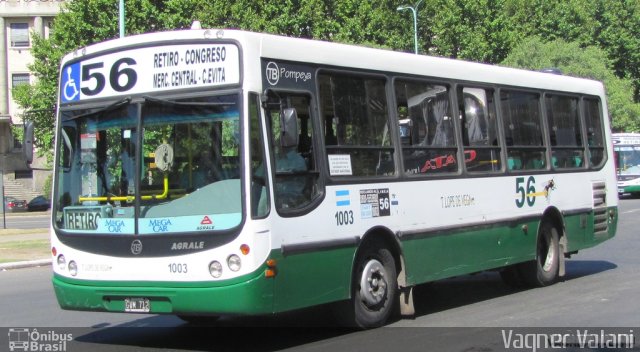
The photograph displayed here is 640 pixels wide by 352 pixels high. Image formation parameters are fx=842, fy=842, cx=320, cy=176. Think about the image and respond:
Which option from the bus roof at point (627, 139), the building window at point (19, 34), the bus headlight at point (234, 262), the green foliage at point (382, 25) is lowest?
the bus headlight at point (234, 262)

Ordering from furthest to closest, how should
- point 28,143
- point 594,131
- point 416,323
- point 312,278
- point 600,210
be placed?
point 594,131, point 600,210, point 416,323, point 28,143, point 312,278

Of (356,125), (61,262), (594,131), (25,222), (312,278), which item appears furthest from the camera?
(25,222)

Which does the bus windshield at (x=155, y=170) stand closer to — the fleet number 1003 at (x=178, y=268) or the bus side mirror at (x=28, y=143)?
the fleet number 1003 at (x=178, y=268)

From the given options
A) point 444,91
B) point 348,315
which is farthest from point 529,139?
point 348,315

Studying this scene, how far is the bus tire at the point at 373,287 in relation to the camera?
8828 mm

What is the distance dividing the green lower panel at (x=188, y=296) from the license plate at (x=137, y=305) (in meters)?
0.04

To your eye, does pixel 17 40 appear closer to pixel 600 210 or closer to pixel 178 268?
pixel 600 210

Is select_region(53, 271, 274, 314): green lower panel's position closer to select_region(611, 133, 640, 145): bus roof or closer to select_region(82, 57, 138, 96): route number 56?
select_region(82, 57, 138, 96): route number 56

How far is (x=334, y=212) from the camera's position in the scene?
8445mm

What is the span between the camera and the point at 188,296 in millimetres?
7602

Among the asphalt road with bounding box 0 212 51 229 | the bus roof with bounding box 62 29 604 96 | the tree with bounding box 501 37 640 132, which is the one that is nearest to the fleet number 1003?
the bus roof with bounding box 62 29 604 96

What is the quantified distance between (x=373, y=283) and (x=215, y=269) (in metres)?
2.14

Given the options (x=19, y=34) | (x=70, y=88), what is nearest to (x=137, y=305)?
(x=70, y=88)

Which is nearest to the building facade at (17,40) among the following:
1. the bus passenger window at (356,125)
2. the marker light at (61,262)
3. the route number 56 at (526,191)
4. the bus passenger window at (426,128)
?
the route number 56 at (526,191)
